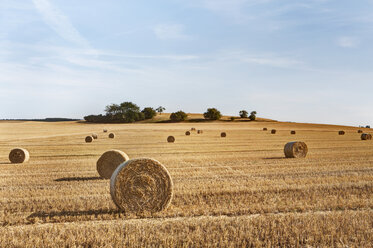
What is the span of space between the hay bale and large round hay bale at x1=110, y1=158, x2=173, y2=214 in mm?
13248

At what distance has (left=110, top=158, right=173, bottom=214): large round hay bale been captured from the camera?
8.90 metres

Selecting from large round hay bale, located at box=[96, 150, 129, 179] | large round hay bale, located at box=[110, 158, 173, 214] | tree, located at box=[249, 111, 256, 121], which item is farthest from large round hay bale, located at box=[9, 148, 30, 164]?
tree, located at box=[249, 111, 256, 121]

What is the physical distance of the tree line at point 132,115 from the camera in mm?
92562

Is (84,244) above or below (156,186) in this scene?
below

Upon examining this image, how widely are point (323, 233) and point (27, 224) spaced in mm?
6189

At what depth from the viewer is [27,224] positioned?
7.95 metres

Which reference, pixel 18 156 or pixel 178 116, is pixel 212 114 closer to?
pixel 178 116

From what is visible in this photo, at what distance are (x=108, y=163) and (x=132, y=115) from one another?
80.4 m

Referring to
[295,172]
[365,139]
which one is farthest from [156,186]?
[365,139]

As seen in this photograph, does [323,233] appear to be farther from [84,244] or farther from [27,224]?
[27,224]

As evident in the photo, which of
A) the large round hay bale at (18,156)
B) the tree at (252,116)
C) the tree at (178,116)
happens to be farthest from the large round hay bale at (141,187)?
the tree at (252,116)

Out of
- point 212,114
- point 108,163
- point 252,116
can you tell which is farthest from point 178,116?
point 108,163

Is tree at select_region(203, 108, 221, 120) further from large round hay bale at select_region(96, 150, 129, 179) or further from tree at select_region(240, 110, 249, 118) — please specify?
large round hay bale at select_region(96, 150, 129, 179)

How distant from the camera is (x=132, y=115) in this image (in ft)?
308
